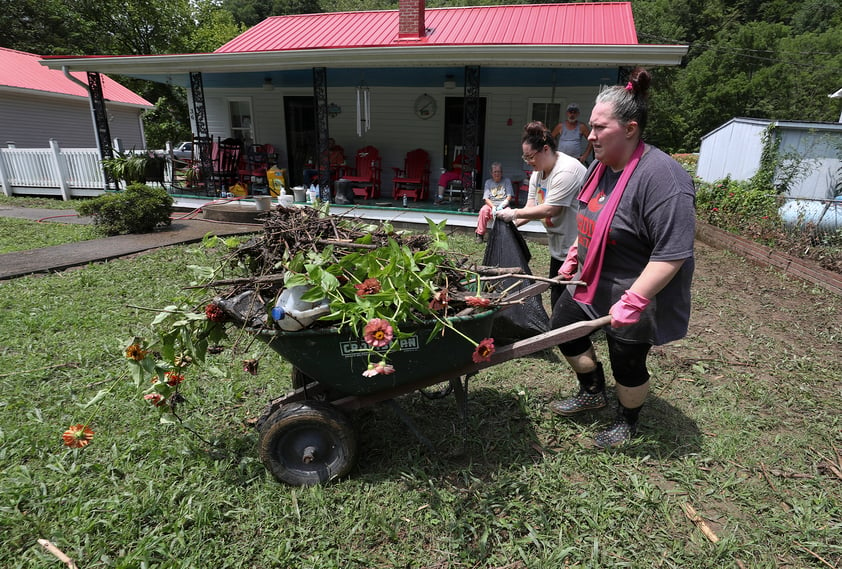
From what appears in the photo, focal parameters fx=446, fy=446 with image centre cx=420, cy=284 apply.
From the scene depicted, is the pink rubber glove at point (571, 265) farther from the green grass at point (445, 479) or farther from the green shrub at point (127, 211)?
the green shrub at point (127, 211)

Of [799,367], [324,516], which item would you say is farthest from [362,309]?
[799,367]

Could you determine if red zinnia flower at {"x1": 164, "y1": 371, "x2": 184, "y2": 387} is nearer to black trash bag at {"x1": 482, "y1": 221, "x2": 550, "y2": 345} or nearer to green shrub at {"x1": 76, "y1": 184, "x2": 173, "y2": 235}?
Answer: black trash bag at {"x1": 482, "y1": 221, "x2": 550, "y2": 345}

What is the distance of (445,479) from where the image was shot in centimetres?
246

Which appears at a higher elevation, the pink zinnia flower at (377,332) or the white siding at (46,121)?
the white siding at (46,121)

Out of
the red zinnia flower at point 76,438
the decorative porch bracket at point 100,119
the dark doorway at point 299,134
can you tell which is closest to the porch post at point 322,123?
the dark doorway at point 299,134

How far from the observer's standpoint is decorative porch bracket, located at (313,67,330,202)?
9.25 metres

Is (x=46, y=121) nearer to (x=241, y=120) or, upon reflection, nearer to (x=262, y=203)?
(x=241, y=120)

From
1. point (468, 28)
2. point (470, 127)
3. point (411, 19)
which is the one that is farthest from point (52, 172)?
point (468, 28)

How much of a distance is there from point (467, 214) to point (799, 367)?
5.83 metres

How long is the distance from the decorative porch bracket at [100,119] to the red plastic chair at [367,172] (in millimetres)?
5876

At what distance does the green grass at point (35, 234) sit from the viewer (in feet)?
23.8

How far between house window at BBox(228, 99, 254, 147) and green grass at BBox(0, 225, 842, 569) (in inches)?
404

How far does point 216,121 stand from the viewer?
42.8 ft

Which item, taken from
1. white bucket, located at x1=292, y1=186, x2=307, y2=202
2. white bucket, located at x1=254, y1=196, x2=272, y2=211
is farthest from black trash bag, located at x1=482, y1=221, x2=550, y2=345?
white bucket, located at x1=292, y1=186, x2=307, y2=202
